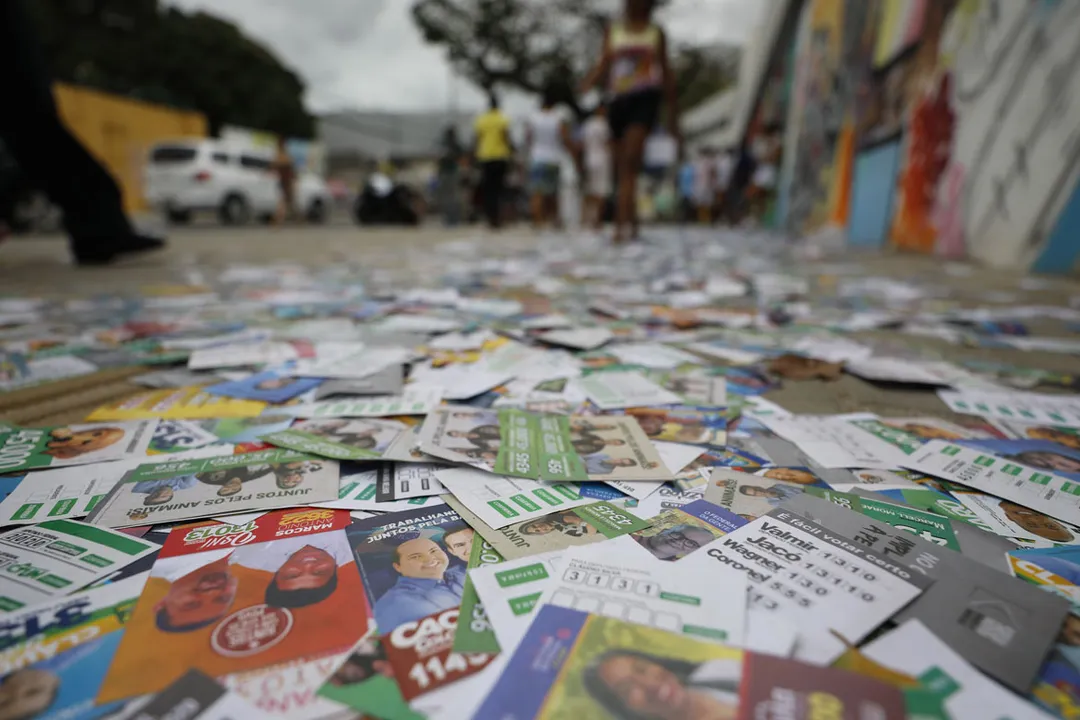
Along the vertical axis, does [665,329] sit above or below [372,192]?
below

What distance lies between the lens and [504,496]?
0.85 meters

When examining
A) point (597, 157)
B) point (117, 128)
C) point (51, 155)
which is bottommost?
point (51, 155)

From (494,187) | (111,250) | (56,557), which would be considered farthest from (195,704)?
(494,187)

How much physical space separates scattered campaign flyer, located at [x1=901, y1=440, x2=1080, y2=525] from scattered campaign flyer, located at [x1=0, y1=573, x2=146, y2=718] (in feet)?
3.57

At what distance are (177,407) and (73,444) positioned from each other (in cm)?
20

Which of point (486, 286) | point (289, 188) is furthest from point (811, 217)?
point (289, 188)

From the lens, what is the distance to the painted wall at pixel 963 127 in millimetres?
2963

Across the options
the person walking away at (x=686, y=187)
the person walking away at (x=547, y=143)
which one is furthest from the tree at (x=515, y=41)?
the person walking away at (x=547, y=143)

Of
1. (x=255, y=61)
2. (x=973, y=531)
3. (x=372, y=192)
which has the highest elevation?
(x=255, y=61)

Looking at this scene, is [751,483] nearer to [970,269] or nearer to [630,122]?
[970,269]

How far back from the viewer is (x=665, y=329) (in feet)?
6.49

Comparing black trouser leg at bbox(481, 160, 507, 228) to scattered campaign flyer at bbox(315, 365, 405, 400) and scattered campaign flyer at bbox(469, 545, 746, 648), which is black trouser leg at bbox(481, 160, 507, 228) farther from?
scattered campaign flyer at bbox(469, 545, 746, 648)

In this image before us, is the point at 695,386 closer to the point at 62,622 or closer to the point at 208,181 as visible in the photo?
the point at 62,622

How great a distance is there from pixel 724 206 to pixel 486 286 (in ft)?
Result: 36.8
